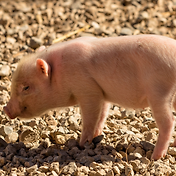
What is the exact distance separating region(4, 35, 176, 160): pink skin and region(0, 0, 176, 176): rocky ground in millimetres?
295

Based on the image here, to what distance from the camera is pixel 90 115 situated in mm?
4699

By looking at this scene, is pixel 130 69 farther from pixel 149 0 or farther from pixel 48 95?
pixel 149 0

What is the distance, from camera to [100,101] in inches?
184

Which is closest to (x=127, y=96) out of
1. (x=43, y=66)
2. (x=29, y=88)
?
(x=43, y=66)

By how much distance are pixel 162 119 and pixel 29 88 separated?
1.63m

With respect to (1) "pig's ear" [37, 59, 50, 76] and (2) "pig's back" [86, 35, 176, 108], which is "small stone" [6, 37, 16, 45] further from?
(2) "pig's back" [86, 35, 176, 108]

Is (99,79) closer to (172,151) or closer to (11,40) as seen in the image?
(172,151)

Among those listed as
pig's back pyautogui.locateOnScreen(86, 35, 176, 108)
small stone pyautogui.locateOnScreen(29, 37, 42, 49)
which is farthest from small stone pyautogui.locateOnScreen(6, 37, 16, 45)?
pig's back pyautogui.locateOnScreen(86, 35, 176, 108)

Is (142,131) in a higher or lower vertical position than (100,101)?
lower

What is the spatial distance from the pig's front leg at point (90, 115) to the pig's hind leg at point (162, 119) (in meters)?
0.67

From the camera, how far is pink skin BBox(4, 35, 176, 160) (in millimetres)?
4270

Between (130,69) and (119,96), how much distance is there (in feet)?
1.30

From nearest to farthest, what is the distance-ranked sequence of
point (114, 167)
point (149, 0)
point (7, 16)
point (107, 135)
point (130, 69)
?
point (114, 167) < point (130, 69) < point (107, 135) < point (7, 16) < point (149, 0)

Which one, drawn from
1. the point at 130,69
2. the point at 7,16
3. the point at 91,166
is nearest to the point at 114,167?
the point at 91,166
